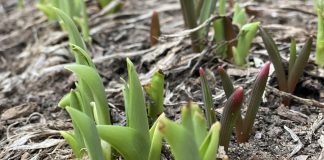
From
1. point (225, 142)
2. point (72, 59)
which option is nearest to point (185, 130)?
point (225, 142)

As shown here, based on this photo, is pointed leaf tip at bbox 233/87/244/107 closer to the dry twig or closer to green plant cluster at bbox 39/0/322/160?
green plant cluster at bbox 39/0/322/160

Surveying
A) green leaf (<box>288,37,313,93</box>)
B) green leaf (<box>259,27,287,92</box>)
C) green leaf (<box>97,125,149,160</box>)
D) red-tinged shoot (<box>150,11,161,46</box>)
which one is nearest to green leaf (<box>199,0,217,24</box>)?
red-tinged shoot (<box>150,11,161,46</box>)

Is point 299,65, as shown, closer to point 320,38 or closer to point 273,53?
point 273,53

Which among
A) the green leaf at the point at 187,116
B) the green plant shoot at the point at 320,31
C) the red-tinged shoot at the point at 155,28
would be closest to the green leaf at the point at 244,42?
the green plant shoot at the point at 320,31

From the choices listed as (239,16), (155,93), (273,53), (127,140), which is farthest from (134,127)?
(239,16)

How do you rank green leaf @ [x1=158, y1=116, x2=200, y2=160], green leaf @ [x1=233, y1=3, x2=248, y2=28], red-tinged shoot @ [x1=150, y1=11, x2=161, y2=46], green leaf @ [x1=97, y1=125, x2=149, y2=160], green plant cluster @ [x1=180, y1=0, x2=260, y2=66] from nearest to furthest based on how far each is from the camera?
green leaf @ [x1=158, y1=116, x2=200, y2=160] → green leaf @ [x1=97, y1=125, x2=149, y2=160] → green plant cluster @ [x1=180, y1=0, x2=260, y2=66] → green leaf @ [x1=233, y1=3, x2=248, y2=28] → red-tinged shoot @ [x1=150, y1=11, x2=161, y2=46]

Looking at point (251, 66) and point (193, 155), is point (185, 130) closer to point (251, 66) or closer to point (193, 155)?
point (193, 155)

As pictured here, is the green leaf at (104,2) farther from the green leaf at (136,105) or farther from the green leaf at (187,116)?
the green leaf at (187,116)
